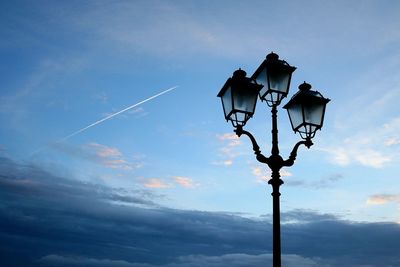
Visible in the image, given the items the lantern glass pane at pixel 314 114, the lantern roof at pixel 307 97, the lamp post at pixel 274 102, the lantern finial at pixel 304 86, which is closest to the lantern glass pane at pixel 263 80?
the lamp post at pixel 274 102

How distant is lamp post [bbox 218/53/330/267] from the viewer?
7.48 m

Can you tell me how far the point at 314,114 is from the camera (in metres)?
7.71

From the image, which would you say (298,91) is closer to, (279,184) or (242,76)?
(242,76)

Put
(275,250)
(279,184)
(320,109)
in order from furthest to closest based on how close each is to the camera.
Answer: (320,109)
(279,184)
(275,250)

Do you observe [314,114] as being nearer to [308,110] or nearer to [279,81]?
[308,110]

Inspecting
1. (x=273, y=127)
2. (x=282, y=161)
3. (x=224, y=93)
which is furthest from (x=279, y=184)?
(x=224, y=93)

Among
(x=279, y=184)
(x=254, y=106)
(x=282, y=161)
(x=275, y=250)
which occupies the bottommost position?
(x=275, y=250)

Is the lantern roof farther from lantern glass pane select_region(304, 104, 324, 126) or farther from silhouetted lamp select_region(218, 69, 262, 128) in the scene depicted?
silhouetted lamp select_region(218, 69, 262, 128)

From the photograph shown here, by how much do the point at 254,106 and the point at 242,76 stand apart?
66 centimetres

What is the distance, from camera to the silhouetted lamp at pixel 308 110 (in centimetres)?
765

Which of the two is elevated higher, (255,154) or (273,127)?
(273,127)

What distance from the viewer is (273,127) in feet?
25.4

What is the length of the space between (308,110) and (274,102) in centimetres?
74

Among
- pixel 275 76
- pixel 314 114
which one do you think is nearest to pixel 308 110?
pixel 314 114
